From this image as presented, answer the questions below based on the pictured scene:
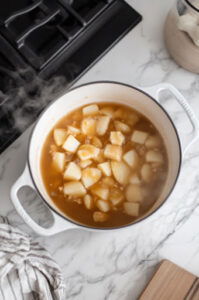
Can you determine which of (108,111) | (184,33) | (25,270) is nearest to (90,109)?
(108,111)

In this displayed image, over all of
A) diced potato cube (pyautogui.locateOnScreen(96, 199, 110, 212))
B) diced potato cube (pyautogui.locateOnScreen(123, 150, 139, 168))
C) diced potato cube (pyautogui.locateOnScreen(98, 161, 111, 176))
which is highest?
diced potato cube (pyautogui.locateOnScreen(98, 161, 111, 176))

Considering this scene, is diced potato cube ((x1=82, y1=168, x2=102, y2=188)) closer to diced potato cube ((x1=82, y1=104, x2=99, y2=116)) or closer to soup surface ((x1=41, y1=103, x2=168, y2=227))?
soup surface ((x1=41, y1=103, x2=168, y2=227))

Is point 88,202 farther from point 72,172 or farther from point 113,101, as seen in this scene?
point 113,101

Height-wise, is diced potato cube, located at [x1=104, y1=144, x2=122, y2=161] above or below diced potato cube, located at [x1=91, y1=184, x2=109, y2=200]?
above

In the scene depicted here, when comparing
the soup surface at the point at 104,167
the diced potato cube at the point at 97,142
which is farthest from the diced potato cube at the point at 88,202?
the diced potato cube at the point at 97,142

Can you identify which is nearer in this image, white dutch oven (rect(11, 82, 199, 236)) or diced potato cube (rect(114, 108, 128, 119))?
white dutch oven (rect(11, 82, 199, 236))

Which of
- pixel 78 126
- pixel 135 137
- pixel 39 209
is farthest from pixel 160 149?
pixel 39 209

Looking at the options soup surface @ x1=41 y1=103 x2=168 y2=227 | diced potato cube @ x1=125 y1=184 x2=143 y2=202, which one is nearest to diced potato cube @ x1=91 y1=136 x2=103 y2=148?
soup surface @ x1=41 y1=103 x2=168 y2=227
